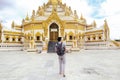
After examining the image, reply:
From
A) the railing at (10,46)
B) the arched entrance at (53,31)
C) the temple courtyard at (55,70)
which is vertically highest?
the arched entrance at (53,31)

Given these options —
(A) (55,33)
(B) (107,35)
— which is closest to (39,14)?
(A) (55,33)

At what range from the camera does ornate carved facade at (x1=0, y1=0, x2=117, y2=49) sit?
29.7 m

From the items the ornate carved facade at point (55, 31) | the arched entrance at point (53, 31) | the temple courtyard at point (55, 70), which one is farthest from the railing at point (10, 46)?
the temple courtyard at point (55, 70)

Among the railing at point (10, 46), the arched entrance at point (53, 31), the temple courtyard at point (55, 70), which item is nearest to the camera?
the temple courtyard at point (55, 70)

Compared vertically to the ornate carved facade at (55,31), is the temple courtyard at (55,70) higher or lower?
lower

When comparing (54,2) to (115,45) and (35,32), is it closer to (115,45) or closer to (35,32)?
(35,32)

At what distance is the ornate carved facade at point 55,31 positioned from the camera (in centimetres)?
2969

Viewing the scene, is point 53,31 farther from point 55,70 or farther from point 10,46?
point 55,70

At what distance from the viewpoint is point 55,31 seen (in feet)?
99.2

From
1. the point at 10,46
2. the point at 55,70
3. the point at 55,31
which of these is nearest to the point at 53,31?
the point at 55,31

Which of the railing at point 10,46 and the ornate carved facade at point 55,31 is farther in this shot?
the ornate carved facade at point 55,31

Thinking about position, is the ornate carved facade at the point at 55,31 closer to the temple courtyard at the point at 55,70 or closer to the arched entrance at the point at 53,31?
the arched entrance at the point at 53,31

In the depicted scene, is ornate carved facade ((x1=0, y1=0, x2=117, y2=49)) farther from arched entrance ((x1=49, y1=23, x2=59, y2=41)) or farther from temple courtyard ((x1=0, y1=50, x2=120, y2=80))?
temple courtyard ((x1=0, y1=50, x2=120, y2=80))

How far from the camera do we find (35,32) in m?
32.2
